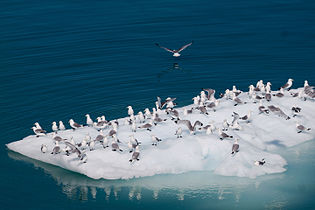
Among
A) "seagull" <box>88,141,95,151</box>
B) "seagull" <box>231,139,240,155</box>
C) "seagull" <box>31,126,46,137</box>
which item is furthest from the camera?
"seagull" <box>31,126,46,137</box>

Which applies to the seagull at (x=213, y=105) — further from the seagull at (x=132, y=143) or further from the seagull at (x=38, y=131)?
the seagull at (x=38, y=131)

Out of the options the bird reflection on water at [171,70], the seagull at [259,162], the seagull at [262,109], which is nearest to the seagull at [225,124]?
the seagull at [262,109]

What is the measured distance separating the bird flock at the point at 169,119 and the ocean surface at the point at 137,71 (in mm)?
1893

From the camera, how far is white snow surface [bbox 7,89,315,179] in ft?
125

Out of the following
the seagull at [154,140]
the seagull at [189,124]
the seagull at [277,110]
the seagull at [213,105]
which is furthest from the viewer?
the seagull at [213,105]

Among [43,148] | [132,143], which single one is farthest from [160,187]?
[43,148]

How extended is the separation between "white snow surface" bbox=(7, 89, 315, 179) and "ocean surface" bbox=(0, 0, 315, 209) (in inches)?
26.7

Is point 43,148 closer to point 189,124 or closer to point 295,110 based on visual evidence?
point 189,124

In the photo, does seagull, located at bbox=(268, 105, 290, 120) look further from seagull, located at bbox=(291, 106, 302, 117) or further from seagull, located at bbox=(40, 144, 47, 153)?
seagull, located at bbox=(40, 144, 47, 153)

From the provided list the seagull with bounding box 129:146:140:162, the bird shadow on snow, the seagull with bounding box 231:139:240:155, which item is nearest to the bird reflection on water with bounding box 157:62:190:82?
the bird shadow on snow

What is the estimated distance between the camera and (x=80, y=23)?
73750 mm

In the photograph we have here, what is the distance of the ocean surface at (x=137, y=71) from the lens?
36.7 metres

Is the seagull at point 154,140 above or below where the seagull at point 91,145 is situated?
above

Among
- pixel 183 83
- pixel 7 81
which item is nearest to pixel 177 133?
pixel 183 83
